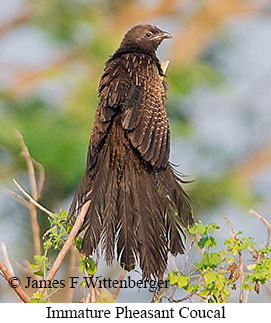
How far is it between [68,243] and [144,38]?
1044 millimetres

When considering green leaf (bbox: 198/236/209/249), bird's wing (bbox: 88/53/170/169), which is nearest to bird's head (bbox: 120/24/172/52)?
bird's wing (bbox: 88/53/170/169)

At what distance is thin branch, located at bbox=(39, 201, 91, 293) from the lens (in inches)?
76.3

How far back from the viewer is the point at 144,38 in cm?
275

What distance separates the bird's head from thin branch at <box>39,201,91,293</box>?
Answer: 725 millimetres

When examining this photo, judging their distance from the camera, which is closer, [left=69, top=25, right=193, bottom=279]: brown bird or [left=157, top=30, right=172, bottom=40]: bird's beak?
[left=69, top=25, right=193, bottom=279]: brown bird

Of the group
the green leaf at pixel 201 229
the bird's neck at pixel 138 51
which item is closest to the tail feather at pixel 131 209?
the green leaf at pixel 201 229

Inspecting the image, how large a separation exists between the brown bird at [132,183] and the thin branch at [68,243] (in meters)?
0.02

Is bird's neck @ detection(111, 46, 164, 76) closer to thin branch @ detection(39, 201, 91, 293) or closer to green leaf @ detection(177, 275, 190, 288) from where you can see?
thin branch @ detection(39, 201, 91, 293)

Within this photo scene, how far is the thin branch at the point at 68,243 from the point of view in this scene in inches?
76.3

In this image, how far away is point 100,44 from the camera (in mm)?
7605

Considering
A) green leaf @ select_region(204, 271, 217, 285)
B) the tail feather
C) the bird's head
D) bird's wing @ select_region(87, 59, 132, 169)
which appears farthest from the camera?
the bird's head

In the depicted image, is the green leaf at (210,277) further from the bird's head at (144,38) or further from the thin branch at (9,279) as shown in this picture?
the bird's head at (144,38)

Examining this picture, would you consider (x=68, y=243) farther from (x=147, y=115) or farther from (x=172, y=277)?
(x=147, y=115)

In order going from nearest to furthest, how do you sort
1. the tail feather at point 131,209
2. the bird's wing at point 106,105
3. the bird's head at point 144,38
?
the tail feather at point 131,209 → the bird's wing at point 106,105 → the bird's head at point 144,38
